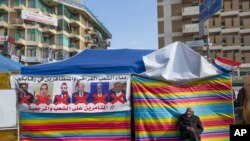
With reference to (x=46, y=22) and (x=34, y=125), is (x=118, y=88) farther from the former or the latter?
(x=46, y=22)

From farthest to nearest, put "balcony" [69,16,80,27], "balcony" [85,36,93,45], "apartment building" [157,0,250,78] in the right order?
"balcony" [85,36,93,45], "balcony" [69,16,80,27], "apartment building" [157,0,250,78]

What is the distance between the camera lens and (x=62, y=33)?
240 ft

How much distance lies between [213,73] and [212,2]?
4364 millimetres

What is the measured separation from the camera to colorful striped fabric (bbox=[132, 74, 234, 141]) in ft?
30.6

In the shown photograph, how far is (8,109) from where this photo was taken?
9609 millimetres

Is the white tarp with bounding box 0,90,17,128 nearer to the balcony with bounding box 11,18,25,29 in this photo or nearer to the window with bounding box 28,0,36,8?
the balcony with bounding box 11,18,25,29

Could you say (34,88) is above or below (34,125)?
above

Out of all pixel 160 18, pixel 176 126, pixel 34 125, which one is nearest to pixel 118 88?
pixel 176 126

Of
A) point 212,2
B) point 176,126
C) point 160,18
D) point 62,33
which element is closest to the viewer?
point 176,126

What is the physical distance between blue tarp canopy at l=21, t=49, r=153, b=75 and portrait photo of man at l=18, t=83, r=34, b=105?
423mm

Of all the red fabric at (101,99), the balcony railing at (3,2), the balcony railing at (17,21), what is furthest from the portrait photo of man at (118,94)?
the balcony railing at (3,2)

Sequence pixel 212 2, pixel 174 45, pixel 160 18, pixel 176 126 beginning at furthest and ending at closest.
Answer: pixel 160 18
pixel 212 2
pixel 174 45
pixel 176 126

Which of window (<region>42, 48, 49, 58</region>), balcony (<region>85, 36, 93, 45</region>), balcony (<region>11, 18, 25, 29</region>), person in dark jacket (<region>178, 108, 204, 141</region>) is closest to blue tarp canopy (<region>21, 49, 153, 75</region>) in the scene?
person in dark jacket (<region>178, 108, 204, 141</region>)

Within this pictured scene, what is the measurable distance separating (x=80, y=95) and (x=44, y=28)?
62665 mm
